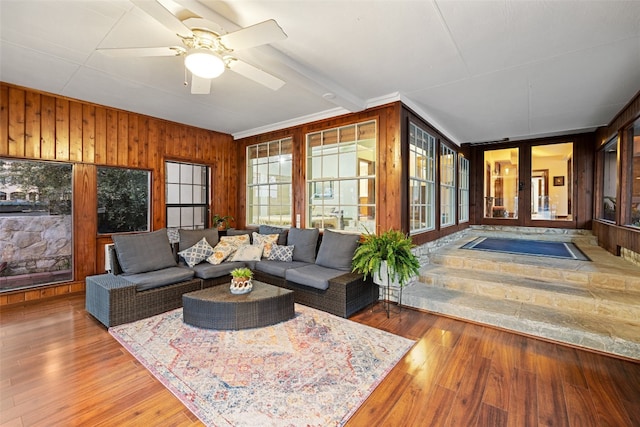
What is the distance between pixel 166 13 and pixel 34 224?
414 cm

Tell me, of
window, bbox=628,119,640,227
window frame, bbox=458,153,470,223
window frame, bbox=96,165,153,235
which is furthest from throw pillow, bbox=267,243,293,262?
window, bbox=628,119,640,227

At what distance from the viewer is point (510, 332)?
10.4 feet

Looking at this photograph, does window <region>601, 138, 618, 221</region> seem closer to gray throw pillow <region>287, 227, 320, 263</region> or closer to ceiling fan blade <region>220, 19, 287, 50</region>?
gray throw pillow <region>287, 227, 320, 263</region>

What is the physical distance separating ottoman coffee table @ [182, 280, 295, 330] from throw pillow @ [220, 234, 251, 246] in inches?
59.8

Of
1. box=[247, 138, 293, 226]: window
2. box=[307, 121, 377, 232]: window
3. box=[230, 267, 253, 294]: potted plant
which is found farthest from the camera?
box=[247, 138, 293, 226]: window

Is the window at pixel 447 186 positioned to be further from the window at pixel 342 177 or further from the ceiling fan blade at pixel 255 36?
the ceiling fan blade at pixel 255 36

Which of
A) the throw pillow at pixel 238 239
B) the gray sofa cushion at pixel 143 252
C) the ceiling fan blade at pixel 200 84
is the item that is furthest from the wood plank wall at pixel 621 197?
the gray sofa cushion at pixel 143 252

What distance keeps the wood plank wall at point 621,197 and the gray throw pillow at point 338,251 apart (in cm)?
378

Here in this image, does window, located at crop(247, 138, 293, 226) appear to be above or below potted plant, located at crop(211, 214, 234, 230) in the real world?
above

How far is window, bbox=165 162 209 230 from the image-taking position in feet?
18.5

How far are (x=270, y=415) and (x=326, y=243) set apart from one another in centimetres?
263

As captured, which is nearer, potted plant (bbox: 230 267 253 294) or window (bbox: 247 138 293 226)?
potted plant (bbox: 230 267 253 294)

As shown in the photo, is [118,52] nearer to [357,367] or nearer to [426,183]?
[357,367]

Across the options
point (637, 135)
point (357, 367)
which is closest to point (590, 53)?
point (637, 135)
